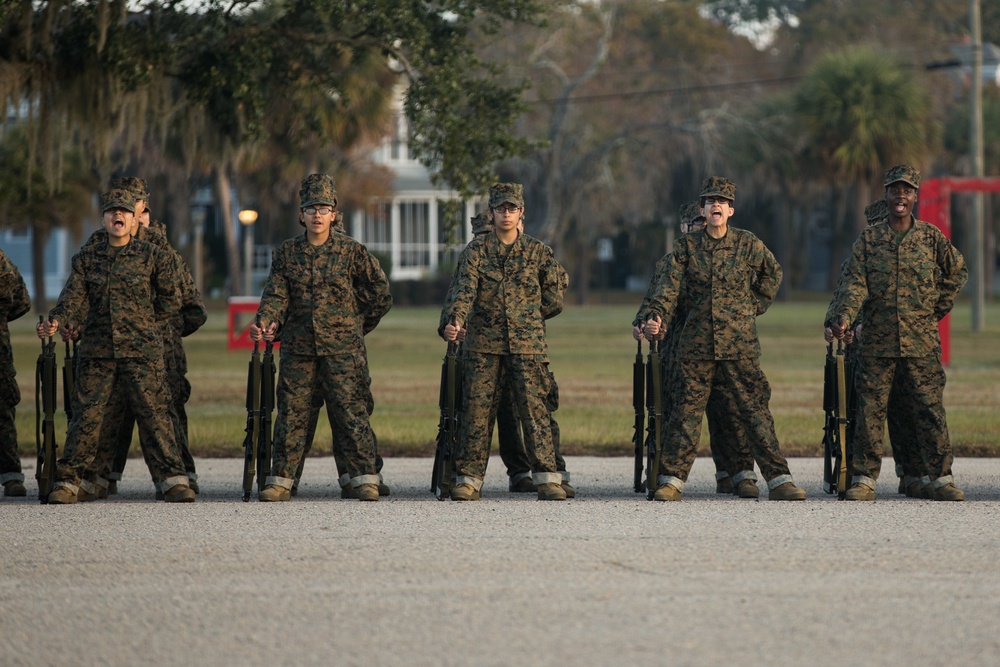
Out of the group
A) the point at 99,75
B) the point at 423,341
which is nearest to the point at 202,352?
the point at 423,341

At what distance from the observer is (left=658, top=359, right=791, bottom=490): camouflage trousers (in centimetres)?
1016

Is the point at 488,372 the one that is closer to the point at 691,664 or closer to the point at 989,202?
the point at 691,664

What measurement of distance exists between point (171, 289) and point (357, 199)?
3953cm

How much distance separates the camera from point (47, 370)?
1028 centimetres

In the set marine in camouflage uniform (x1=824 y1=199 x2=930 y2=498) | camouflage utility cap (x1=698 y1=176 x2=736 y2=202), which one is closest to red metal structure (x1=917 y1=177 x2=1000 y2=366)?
marine in camouflage uniform (x1=824 y1=199 x2=930 y2=498)

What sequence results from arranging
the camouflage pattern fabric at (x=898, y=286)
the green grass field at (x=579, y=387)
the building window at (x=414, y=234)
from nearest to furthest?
1. the camouflage pattern fabric at (x=898, y=286)
2. the green grass field at (x=579, y=387)
3. the building window at (x=414, y=234)

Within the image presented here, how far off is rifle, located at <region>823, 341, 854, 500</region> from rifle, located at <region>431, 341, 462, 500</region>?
232 centimetres

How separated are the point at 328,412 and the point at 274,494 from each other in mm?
605

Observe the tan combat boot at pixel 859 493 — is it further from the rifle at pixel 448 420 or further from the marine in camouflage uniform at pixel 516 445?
the rifle at pixel 448 420

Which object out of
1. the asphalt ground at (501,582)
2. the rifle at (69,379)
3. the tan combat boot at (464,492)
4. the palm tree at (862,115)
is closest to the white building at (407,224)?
the palm tree at (862,115)

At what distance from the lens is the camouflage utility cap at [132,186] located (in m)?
10.2

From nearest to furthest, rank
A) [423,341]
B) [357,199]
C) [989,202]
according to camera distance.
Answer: [423,341] → [357,199] → [989,202]

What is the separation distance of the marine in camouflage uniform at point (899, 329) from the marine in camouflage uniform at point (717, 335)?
496 millimetres

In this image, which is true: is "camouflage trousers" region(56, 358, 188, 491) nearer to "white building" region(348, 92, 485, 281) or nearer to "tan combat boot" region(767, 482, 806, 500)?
"tan combat boot" region(767, 482, 806, 500)
